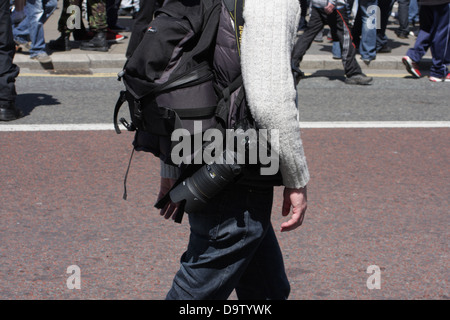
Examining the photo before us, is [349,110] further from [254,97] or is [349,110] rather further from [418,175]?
[254,97]

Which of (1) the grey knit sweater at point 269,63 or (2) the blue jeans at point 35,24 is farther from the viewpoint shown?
(2) the blue jeans at point 35,24

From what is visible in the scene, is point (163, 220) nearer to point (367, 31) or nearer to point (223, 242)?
point (223, 242)

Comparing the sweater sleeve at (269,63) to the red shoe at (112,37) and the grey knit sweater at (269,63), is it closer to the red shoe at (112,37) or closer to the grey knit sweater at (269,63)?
the grey knit sweater at (269,63)

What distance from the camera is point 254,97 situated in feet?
6.73

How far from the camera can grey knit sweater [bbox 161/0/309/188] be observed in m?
2.03

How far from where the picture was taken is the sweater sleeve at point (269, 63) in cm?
203

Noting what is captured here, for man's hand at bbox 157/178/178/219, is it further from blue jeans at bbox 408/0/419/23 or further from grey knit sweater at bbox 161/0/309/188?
blue jeans at bbox 408/0/419/23

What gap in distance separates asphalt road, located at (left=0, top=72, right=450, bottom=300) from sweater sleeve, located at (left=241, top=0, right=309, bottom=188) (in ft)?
5.26

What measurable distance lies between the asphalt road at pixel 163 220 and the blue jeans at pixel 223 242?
1142 mm

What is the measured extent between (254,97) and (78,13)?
8195 millimetres

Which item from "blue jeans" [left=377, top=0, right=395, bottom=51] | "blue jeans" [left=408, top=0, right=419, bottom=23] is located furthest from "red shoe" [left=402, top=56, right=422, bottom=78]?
"blue jeans" [left=408, top=0, right=419, bottom=23]

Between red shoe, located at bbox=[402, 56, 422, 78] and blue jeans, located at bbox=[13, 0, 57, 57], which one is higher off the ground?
blue jeans, located at bbox=[13, 0, 57, 57]

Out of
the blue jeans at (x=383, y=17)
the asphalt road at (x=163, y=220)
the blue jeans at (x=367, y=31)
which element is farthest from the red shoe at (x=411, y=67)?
the asphalt road at (x=163, y=220)

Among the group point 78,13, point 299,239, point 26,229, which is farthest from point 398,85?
point 26,229
